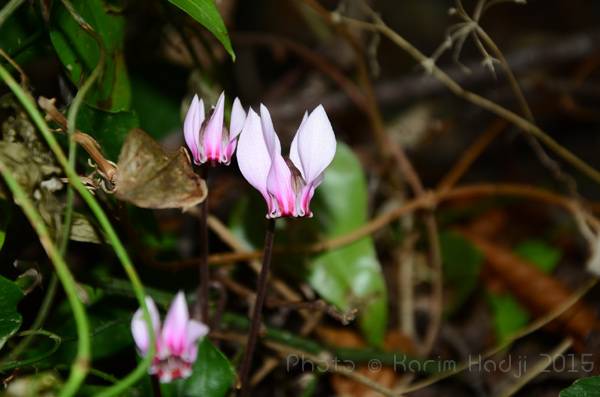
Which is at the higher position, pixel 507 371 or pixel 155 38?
pixel 155 38

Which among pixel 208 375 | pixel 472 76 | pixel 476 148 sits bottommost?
Result: pixel 208 375

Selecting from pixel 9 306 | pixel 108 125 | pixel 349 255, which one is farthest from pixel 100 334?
pixel 349 255

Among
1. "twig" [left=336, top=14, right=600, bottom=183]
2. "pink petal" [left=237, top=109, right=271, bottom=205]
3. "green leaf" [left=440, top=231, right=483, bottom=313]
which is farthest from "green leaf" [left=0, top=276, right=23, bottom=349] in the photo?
"green leaf" [left=440, top=231, right=483, bottom=313]

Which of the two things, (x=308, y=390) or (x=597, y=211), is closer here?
(x=308, y=390)

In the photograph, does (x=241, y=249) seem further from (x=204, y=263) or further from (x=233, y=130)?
(x=233, y=130)

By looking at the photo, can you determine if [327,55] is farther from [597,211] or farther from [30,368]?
[30,368]

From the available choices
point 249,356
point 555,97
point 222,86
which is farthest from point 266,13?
point 249,356
